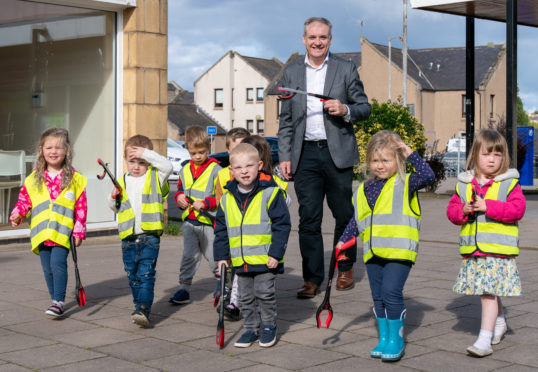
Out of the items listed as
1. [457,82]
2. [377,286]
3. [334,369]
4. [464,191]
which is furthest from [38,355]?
[457,82]

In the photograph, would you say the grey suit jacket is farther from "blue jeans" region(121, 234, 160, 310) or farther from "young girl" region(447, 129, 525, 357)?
"young girl" region(447, 129, 525, 357)

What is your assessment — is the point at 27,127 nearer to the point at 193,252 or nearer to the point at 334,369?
the point at 193,252

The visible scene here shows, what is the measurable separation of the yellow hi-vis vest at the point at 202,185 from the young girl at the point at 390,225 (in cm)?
162

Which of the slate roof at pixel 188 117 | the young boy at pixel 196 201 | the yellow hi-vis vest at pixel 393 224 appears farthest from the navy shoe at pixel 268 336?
the slate roof at pixel 188 117

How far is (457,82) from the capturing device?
64375 millimetres

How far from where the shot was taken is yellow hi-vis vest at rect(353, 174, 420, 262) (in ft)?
15.8

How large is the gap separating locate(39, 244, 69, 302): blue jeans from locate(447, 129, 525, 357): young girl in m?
2.81

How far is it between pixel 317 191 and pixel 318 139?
1.46ft

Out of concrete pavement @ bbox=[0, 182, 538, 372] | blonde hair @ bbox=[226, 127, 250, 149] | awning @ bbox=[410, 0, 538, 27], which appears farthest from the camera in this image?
awning @ bbox=[410, 0, 538, 27]

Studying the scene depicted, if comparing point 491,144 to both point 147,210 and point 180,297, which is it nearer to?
point 147,210

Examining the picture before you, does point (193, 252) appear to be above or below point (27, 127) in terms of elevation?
below

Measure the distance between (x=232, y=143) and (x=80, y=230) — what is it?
4.23 ft

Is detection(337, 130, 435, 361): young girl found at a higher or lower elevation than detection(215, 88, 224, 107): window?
lower

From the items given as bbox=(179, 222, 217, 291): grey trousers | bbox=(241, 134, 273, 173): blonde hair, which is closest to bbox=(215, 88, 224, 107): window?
bbox=(179, 222, 217, 291): grey trousers
